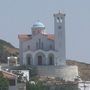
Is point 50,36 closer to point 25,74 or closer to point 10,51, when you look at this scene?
point 25,74

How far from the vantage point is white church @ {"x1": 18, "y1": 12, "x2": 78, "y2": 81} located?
113562 millimetres

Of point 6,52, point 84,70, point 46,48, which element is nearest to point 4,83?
point 46,48

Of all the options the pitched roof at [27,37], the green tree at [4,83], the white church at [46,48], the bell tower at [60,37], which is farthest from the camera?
the pitched roof at [27,37]

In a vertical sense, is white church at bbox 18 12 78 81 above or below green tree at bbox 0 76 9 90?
above

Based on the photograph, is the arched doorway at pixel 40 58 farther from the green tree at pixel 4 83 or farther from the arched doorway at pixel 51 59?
the green tree at pixel 4 83

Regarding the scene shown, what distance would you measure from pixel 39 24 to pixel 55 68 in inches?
396

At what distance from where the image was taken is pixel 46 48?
388 feet

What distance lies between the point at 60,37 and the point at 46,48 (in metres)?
3.25

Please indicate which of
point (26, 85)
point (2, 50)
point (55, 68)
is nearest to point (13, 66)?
point (55, 68)

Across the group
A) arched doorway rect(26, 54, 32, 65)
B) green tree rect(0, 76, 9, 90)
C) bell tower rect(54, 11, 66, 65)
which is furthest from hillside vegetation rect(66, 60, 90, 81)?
green tree rect(0, 76, 9, 90)

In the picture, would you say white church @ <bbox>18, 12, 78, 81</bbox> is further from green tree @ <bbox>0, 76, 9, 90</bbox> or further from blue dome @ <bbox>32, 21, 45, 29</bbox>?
green tree @ <bbox>0, 76, 9, 90</bbox>

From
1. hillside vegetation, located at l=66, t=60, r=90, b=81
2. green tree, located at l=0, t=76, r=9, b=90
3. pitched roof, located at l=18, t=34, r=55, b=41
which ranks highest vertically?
pitched roof, located at l=18, t=34, r=55, b=41

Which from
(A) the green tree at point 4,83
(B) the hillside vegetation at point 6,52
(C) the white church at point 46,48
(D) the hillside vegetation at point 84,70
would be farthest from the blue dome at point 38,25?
(A) the green tree at point 4,83

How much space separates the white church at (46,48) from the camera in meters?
114
